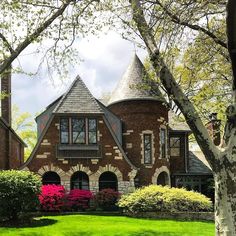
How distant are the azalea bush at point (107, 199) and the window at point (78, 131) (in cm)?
359

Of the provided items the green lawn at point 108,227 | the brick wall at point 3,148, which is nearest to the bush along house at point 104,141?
the brick wall at point 3,148

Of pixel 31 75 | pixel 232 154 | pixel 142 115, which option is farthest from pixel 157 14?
pixel 142 115

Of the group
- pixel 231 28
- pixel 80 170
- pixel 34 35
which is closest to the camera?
pixel 231 28

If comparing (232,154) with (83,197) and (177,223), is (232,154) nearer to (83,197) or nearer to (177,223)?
(177,223)

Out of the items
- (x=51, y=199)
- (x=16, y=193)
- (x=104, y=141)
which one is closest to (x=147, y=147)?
(x=104, y=141)

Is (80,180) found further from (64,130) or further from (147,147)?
(147,147)

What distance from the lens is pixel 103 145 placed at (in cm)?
2936

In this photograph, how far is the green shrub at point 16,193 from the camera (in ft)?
65.3

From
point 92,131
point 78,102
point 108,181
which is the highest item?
point 78,102

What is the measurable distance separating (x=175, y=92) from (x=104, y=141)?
1952cm

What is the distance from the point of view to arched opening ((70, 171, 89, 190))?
95.6ft

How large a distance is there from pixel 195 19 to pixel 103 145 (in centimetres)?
1830

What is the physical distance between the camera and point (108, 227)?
1897cm

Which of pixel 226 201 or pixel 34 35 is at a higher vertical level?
pixel 34 35
